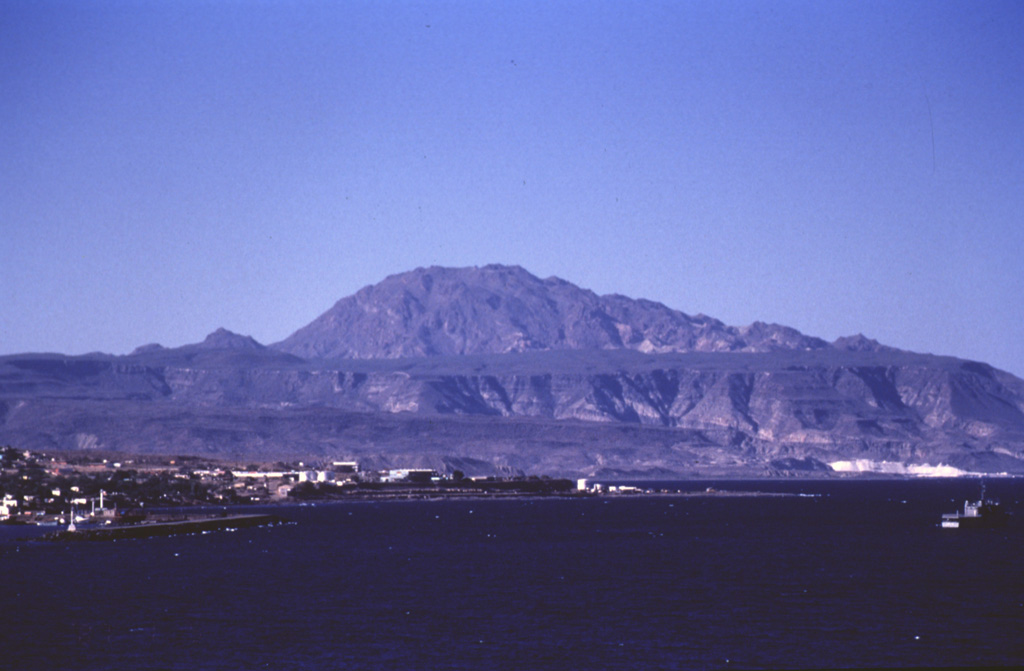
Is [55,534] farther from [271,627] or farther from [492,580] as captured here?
[271,627]

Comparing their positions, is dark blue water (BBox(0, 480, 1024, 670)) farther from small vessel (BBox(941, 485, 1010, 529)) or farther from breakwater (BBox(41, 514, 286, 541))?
small vessel (BBox(941, 485, 1010, 529))

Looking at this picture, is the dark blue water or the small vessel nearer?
the dark blue water

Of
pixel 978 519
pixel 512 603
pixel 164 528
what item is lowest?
pixel 164 528

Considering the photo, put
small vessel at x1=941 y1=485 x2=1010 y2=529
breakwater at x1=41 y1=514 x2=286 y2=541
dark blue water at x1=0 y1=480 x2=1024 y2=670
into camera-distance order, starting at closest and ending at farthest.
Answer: dark blue water at x1=0 y1=480 x2=1024 y2=670 → breakwater at x1=41 y1=514 x2=286 y2=541 → small vessel at x1=941 y1=485 x2=1010 y2=529

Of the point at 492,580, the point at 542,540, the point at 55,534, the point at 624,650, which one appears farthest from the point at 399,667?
the point at 55,534

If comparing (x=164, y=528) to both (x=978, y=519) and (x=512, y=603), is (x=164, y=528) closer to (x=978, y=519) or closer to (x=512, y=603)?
(x=512, y=603)

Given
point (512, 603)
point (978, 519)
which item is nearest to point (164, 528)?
point (512, 603)

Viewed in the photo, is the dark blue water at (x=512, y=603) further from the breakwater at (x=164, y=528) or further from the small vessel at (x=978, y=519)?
the small vessel at (x=978, y=519)

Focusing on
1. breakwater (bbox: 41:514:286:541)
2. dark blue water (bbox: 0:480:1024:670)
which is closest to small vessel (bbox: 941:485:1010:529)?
A: dark blue water (bbox: 0:480:1024:670)

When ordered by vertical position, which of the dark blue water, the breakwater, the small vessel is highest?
the small vessel
